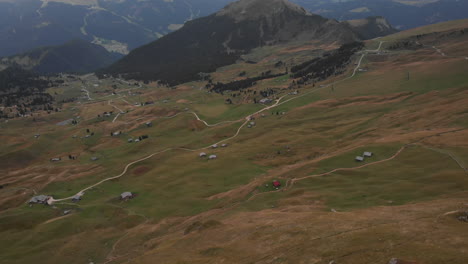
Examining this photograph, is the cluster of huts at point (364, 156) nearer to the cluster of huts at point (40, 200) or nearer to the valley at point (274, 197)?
the valley at point (274, 197)

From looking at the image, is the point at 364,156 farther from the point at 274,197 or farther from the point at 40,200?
the point at 40,200

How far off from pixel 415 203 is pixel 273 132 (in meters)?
117

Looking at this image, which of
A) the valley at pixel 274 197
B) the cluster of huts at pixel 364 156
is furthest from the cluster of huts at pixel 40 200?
the cluster of huts at pixel 364 156

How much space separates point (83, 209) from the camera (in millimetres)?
118812

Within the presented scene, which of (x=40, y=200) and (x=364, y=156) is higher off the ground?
(x=40, y=200)

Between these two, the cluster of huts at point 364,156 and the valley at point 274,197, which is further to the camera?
the cluster of huts at point 364,156

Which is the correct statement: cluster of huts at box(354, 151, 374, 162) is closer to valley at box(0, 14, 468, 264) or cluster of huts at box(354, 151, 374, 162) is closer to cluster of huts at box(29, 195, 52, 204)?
valley at box(0, 14, 468, 264)

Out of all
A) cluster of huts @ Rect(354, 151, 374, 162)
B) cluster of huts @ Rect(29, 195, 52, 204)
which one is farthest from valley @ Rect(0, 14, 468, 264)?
cluster of huts @ Rect(29, 195, 52, 204)


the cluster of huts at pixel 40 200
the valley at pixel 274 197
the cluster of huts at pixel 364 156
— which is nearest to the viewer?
Answer: the valley at pixel 274 197

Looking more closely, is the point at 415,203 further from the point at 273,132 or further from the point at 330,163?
the point at 273,132

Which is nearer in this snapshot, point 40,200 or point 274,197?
point 274,197

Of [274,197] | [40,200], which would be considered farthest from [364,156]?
[40,200]

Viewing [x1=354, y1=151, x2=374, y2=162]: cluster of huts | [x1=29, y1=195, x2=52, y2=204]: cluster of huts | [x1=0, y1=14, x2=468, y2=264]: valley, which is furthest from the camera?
[x1=29, y1=195, x2=52, y2=204]: cluster of huts

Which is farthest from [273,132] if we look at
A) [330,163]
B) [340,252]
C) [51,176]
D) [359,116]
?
[340,252]
